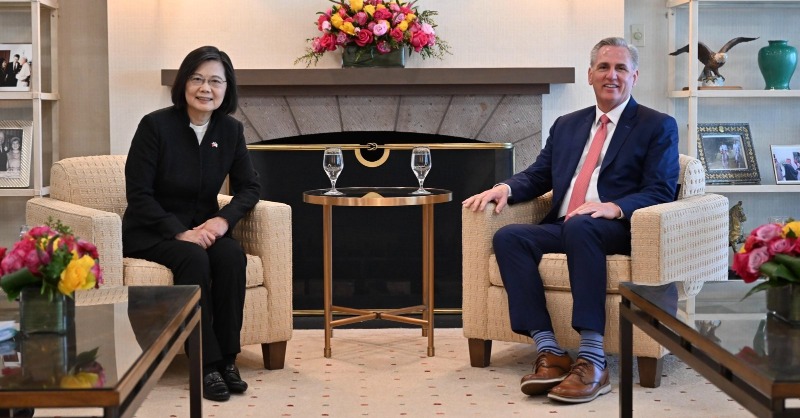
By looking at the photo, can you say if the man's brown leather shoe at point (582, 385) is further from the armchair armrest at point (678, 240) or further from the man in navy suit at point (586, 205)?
the armchair armrest at point (678, 240)

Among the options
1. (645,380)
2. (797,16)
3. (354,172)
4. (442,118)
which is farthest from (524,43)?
(645,380)

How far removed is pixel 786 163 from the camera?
513cm

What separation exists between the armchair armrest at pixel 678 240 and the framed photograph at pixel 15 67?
2.90 metres

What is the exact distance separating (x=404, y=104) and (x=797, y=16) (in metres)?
1.98

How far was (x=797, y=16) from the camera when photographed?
17.1 feet

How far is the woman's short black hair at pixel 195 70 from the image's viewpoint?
143 inches

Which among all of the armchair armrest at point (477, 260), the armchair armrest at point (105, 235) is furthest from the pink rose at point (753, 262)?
the armchair armrest at point (105, 235)

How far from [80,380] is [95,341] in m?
0.33

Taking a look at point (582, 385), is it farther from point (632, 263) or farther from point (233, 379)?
point (233, 379)

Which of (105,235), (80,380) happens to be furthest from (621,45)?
(80,380)

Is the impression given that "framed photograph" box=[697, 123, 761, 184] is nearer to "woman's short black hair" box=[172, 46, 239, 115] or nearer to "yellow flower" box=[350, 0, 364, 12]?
"yellow flower" box=[350, 0, 364, 12]

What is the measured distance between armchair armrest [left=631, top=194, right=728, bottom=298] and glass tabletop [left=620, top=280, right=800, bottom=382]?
564mm

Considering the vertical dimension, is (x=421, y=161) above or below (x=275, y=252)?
above

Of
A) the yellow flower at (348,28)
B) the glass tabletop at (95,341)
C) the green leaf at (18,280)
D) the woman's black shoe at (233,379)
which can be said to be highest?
the yellow flower at (348,28)
